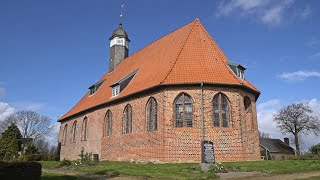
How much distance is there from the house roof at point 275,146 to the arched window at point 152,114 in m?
33.4

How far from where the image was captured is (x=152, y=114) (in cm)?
2353

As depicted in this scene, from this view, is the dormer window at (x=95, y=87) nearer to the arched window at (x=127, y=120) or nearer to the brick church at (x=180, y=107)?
the brick church at (x=180, y=107)

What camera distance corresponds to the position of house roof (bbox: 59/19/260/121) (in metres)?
22.8

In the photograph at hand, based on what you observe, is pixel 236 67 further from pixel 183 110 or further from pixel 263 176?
pixel 263 176

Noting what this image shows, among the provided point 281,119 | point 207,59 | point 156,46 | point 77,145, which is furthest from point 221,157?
point 281,119

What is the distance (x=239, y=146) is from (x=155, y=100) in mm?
6885

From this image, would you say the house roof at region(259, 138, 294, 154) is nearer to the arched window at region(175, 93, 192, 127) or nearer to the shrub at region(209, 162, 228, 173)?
the arched window at region(175, 93, 192, 127)

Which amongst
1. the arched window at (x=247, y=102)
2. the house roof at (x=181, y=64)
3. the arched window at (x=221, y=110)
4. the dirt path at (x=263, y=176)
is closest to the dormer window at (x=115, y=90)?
the house roof at (x=181, y=64)

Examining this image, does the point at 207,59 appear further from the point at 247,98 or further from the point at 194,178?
the point at 194,178

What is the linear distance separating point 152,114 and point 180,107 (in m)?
2.40

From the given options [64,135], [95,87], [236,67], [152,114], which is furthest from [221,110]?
[64,135]

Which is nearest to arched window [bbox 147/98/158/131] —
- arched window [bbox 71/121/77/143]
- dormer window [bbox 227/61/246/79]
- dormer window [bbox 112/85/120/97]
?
dormer window [bbox 112/85/120/97]

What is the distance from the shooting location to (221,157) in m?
21.5

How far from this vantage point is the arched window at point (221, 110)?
2230cm
